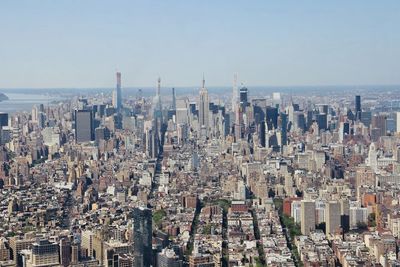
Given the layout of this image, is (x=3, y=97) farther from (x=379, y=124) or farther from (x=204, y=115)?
(x=379, y=124)

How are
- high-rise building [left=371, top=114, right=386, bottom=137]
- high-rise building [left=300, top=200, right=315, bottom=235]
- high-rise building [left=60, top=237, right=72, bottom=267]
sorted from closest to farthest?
1. high-rise building [left=60, top=237, right=72, bottom=267]
2. high-rise building [left=300, top=200, right=315, bottom=235]
3. high-rise building [left=371, top=114, right=386, bottom=137]

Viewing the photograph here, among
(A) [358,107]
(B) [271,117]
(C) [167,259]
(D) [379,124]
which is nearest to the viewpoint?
(C) [167,259]

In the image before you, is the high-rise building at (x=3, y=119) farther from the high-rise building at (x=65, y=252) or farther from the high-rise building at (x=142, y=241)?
the high-rise building at (x=65, y=252)

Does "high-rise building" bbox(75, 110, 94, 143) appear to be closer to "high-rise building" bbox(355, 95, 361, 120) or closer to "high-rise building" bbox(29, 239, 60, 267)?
"high-rise building" bbox(355, 95, 361, 120)

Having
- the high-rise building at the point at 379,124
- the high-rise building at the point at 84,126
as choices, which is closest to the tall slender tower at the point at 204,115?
the high-rise building at the point at 84,126

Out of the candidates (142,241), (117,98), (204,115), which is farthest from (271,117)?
(142,241)

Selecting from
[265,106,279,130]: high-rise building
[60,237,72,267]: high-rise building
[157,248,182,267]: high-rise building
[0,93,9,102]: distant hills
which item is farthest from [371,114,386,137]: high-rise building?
[60,237,72,267]: high-rise building

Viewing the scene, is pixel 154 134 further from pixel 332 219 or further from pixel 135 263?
pixel 135 263
